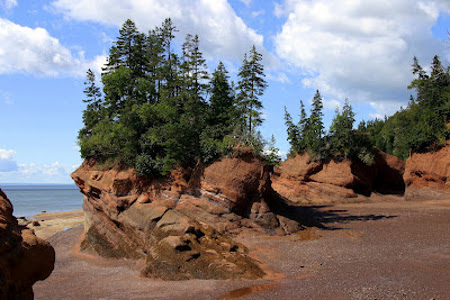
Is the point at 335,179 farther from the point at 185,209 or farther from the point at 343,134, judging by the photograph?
the point at 185,209

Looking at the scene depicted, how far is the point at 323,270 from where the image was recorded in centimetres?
1445

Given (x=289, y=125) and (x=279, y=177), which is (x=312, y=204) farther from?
(x=289, y=125)

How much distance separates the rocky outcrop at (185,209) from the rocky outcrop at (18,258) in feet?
29.2

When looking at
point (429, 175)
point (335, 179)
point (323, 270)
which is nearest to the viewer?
point (323, 270)

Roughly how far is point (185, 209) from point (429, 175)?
24028 millimetres

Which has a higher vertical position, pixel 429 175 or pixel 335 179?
pixel 429 175

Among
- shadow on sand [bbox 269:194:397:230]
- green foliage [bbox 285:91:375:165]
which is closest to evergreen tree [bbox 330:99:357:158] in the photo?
green foliage [bbox 285:91:375:165]

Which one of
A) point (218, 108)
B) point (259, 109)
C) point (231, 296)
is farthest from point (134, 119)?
point (231, 296)

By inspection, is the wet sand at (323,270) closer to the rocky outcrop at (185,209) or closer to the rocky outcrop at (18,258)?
the rocky outcrop at (185,209)

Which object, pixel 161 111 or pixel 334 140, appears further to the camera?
pixel 334 140

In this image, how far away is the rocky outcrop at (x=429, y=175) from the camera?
31844 mm

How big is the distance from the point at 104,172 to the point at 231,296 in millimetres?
15559

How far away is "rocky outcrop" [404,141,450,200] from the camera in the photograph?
104ft

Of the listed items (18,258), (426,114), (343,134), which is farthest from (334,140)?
(18,258)
